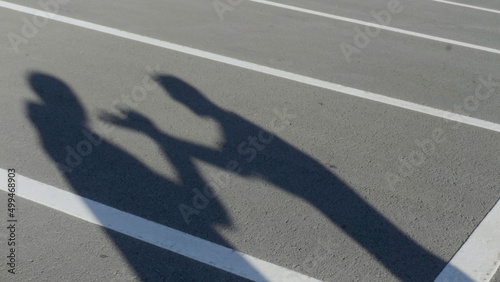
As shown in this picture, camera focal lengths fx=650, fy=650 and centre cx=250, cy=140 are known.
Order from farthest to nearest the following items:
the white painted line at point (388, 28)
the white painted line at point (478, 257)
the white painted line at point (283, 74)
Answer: the white painted line at point (388, 28), the white painted line at point (283, 74), the white painted line at point (478, 257)

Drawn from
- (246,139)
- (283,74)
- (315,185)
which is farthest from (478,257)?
(283,74)

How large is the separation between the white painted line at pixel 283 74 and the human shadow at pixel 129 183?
2118 mm

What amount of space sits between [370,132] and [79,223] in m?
3.06

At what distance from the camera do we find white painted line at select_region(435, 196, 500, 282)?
14.2 feet

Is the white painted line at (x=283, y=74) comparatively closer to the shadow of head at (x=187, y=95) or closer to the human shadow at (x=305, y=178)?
the shadow of head at (x=187, y=95)

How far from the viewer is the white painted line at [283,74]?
6.92 m

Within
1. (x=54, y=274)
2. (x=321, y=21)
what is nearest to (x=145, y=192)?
(x=54, y=274)

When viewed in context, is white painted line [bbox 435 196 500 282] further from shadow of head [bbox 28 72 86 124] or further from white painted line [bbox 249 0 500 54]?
white painted line [bbox 249 0 500 54]

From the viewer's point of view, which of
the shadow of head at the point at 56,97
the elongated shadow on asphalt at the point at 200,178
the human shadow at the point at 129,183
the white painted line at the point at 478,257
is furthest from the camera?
the shadow of head at the point at 56,97

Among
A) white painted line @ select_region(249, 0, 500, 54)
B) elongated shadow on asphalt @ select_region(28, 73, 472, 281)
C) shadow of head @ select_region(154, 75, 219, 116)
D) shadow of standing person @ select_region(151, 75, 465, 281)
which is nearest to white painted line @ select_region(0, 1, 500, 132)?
shadow of head @ select_region(154, 75, 219, 116)

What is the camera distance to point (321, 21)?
10.2m

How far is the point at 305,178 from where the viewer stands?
17.7 feet

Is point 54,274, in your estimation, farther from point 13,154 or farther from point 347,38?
point 347,38

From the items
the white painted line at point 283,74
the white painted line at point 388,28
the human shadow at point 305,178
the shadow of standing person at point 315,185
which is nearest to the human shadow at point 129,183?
the human shadow at point 305,178
